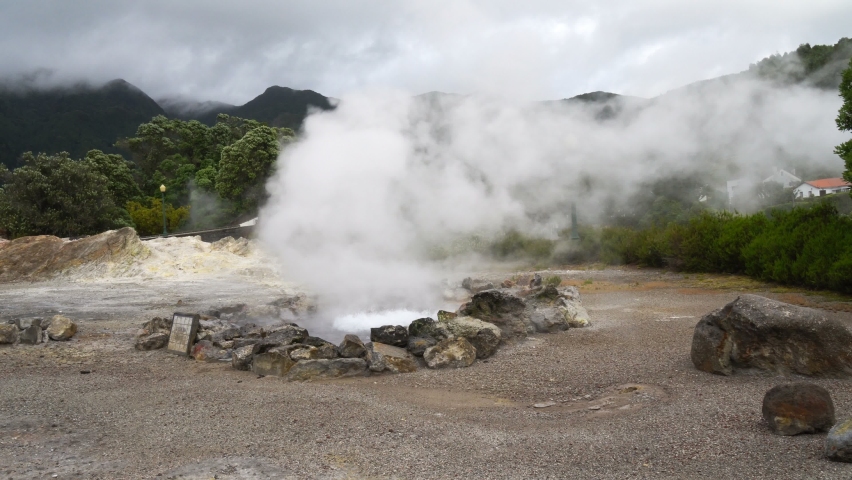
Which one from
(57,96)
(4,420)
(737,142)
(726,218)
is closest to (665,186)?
(737,142)

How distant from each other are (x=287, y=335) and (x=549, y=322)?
3.93 m

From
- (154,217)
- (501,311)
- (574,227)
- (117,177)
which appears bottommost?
(501,311)

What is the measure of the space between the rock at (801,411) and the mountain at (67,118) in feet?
190

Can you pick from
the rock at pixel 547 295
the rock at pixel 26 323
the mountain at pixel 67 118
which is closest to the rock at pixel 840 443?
the rock at pixel 547 295

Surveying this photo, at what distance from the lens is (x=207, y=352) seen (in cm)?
861

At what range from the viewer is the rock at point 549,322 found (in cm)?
955

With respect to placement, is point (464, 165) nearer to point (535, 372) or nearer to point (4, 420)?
point (535, 372)

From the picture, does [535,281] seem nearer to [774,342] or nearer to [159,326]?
[774,342]

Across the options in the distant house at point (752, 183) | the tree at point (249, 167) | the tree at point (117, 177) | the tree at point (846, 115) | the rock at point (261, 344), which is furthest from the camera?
the tree at point (117, 177)

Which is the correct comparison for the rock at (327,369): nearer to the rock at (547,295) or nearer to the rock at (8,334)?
the rock at (547,295)

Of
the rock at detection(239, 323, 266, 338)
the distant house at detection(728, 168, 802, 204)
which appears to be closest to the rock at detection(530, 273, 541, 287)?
the rock at detection(239, 323, 266, 338)

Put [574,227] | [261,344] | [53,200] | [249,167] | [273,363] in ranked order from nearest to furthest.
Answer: [273,363]
[261,344]
[574,227]
[53,200]
[249,167]

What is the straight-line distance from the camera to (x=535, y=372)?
7203 millimetres

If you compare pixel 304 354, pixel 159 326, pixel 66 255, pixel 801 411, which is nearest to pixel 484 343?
pixel 304 354
